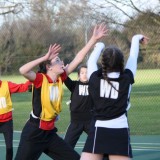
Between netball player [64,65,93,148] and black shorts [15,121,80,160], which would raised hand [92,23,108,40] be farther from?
netball player [64,65,93,148]

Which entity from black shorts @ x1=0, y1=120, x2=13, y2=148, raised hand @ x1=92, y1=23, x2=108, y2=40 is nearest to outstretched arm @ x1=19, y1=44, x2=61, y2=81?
raised hand @ x1=92, y1=23, x2=108, y2=40

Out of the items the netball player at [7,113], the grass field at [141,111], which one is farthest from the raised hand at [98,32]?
the grass field at [141,111]

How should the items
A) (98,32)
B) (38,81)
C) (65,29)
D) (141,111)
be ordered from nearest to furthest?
(98,32) < (38,81) < (141,111) < (65,29)

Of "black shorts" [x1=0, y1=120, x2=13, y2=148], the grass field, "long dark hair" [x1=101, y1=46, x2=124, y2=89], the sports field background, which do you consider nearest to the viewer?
"long dark hair" [x1=101, y1=46, x2=124, y2=89]

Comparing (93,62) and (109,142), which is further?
(93,62)

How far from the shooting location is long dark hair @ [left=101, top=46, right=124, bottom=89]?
4.61 meters

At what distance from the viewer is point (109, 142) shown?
466 cm

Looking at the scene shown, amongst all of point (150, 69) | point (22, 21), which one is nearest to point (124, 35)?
point (150, 69)

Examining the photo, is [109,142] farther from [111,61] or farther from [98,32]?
[98,32]

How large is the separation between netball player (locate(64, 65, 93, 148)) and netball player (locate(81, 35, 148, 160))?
245 cm

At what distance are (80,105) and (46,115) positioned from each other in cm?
168

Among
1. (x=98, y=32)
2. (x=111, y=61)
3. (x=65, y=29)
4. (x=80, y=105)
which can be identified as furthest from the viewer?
(x=65, y=29)

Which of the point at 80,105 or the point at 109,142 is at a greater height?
the point at 109,142

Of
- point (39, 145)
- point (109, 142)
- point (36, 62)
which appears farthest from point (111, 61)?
point (39, 145)
